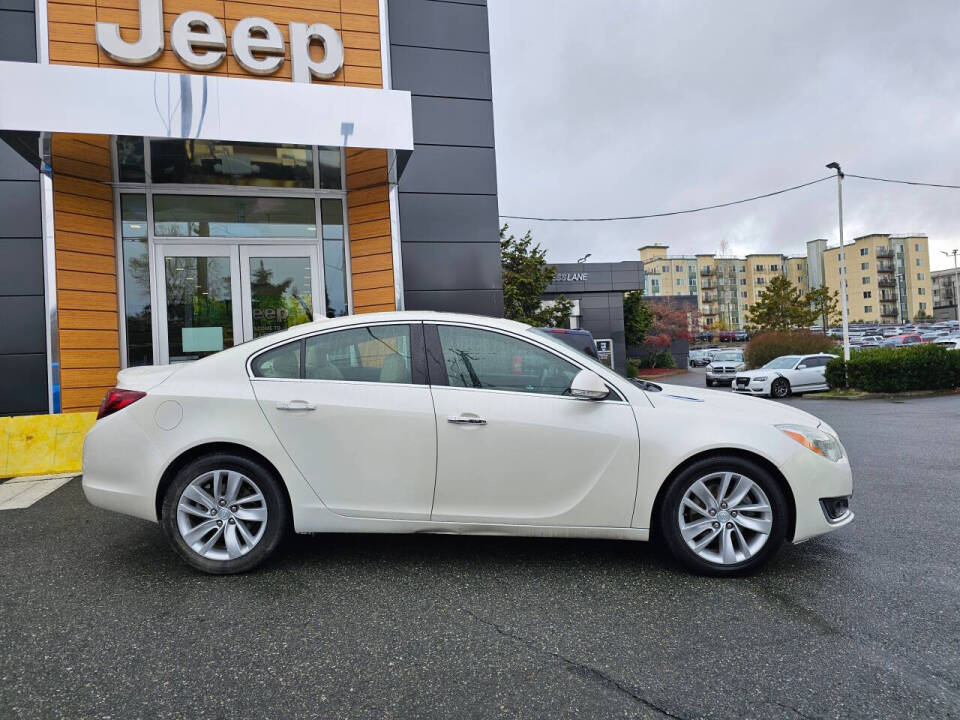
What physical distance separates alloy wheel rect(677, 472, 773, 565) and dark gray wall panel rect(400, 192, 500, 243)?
6828 millimetres

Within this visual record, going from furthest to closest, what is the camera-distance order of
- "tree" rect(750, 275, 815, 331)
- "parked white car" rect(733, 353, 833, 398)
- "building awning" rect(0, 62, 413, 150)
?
"tree" rect(750, 275, 815, 331) → "parked white car" rect(733, 353, 833, 398) → "building awning" rect(0, 62, 413, 150)

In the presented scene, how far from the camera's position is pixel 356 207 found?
29.2 feet

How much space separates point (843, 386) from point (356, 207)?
17658mm

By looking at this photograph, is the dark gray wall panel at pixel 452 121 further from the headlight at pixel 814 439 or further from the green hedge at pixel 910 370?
the green hedge at pixel 910 370

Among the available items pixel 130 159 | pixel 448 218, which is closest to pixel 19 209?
pixel 130 159

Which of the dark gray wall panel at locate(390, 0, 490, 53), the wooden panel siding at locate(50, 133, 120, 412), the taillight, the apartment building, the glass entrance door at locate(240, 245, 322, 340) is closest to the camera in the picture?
the taillight

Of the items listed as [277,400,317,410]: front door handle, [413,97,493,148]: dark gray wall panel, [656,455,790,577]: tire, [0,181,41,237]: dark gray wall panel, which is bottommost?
[656,455,790,577]: tire

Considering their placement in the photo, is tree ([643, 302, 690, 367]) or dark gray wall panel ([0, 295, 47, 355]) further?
tree ([643, 302, 690, 367])

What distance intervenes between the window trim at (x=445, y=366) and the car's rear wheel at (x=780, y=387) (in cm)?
1926

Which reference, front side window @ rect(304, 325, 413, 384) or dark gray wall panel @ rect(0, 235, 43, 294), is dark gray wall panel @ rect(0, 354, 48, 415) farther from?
front side window @ rect(304, 325, 413, 384)

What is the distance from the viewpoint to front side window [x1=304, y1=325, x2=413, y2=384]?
3.55 meters

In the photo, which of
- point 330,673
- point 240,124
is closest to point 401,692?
point 330,673

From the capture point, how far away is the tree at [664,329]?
46469 millimetres

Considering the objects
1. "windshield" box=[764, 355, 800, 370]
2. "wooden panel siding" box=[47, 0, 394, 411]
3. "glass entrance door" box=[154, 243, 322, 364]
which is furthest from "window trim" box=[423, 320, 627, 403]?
"windshield" box=[764, 355, 800, 370]
